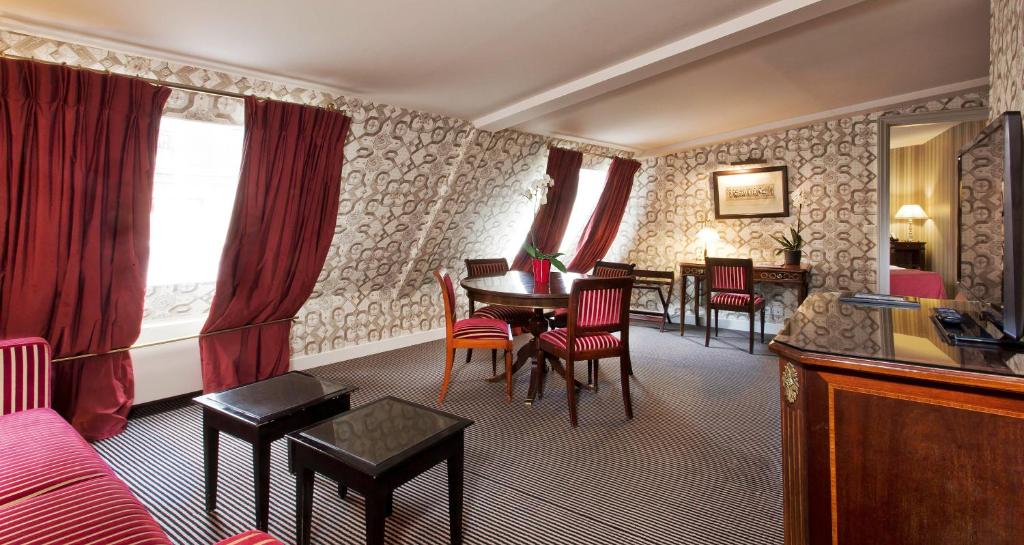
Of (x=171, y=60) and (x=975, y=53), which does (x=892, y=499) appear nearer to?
(x=975, y=53)

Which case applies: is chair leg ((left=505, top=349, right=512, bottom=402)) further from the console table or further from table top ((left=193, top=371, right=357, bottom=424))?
the console table

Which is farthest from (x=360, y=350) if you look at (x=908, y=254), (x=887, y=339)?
(x=908, y=254)

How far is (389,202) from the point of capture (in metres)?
3.84

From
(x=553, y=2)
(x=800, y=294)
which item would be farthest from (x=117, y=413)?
(x=800, y=294)

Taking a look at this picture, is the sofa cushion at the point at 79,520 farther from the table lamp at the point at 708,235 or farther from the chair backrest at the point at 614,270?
the table lamp at the point at 708,235

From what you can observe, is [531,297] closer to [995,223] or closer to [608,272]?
[608,272]

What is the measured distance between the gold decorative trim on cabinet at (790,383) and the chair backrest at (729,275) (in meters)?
3.28

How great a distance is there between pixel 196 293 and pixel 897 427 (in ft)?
12.4

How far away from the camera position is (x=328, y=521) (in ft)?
6.05

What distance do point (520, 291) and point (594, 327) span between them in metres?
0.52

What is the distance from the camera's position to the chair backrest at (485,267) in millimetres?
4234

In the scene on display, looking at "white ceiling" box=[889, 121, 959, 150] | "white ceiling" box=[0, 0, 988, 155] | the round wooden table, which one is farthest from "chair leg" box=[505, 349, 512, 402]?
"white ceiling" box=[889, 121, 959, 150]

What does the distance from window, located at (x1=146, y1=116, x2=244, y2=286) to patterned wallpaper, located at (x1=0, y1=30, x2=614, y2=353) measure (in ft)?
0.50

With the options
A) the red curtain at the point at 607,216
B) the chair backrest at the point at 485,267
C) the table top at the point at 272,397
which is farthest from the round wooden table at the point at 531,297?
the red curtain at the point at 607,216
